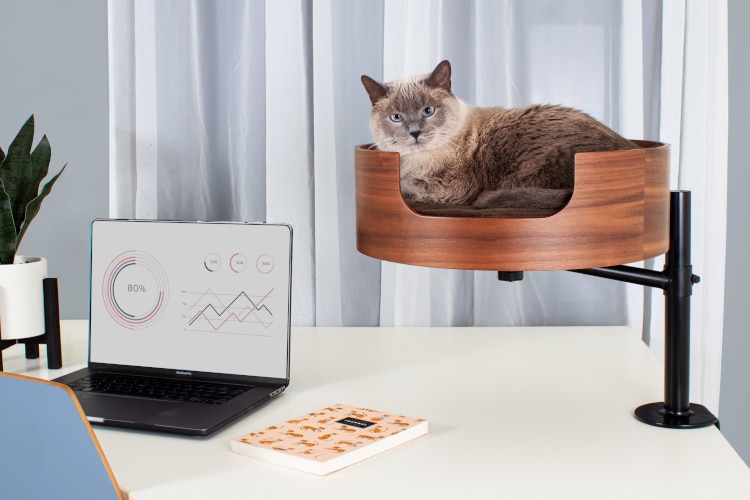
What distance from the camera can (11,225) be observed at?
1294mm

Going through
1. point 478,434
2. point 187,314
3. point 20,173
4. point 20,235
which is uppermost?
point 20,173

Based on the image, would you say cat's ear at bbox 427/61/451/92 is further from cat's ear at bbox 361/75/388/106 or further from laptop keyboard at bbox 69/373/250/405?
laptop keyboard at bbox 69/373/250/405

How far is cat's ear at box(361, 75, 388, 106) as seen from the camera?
1.15m

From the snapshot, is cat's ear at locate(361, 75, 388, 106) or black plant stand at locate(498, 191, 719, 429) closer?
black plant stand at locate(498, 191, 719, 429)

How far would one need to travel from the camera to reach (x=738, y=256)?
1.52 metres

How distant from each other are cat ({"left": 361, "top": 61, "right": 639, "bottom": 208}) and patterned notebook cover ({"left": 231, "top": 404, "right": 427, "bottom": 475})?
28cm

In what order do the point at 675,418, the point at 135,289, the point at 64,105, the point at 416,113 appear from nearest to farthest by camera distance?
the point at 675,418
the point at 416,113
the point at 135,289
the point at 64,105

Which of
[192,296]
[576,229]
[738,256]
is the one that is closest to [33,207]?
[192,296]

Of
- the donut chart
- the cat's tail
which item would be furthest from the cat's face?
the donut chart

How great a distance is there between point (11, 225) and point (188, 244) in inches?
12.4

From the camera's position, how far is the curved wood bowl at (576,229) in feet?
2.93

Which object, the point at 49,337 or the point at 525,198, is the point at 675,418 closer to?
the point at 525,198

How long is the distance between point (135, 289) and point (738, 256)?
107cm

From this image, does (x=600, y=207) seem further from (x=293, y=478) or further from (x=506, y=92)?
(x=506, y=92)
